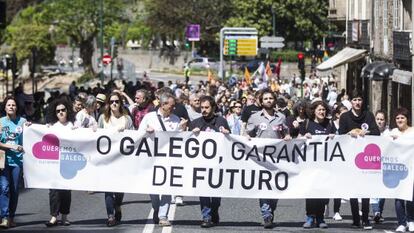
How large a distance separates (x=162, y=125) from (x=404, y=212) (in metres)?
3.26

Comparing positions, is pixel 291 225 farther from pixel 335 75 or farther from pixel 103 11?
pixel 103 11

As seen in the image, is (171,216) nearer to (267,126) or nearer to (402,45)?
(267,126)

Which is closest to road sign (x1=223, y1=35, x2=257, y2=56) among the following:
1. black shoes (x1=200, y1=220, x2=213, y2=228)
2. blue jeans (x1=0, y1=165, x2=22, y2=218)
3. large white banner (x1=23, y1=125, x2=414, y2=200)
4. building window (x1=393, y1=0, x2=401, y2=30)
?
building window (x1=393, y1=0, x2=401, y2=30)

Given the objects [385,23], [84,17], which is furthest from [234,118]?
[84,17]

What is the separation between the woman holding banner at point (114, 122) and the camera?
14219 mm

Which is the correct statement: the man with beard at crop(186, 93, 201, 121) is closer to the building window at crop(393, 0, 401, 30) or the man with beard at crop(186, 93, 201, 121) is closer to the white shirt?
the white shirt

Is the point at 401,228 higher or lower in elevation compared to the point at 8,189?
lower

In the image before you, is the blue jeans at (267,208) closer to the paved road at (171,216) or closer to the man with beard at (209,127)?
the paved road at (171,216)

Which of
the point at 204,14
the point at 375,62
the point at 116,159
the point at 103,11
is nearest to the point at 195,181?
the point at 116,159

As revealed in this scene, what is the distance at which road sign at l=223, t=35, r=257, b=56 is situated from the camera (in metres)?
55.0

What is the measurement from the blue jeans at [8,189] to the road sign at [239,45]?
4092 centimetres

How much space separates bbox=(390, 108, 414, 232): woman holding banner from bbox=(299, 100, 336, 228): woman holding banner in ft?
2.72

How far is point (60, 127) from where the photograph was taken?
1430cm

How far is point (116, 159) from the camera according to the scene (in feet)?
47.0
